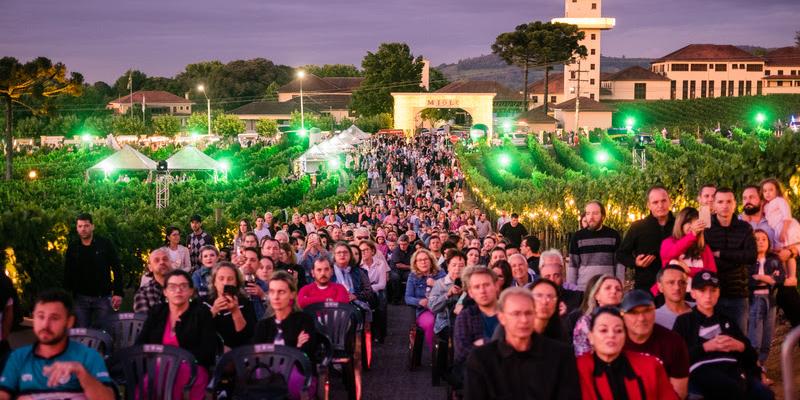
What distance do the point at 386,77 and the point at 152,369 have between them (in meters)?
122

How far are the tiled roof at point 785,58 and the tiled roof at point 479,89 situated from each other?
33868mm

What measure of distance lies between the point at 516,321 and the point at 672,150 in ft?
160

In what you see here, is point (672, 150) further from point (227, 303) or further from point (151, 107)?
point (151, 107)

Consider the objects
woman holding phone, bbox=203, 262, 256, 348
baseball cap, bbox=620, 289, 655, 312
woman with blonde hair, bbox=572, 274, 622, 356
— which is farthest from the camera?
woman holding phone, bbox=203, 262, 256, 348

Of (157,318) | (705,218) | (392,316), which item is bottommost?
(392,316)

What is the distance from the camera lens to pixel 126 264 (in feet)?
57.0

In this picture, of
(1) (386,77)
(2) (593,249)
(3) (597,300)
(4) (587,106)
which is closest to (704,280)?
(3) (597,300)

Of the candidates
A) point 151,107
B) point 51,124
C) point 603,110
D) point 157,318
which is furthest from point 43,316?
point 151,107

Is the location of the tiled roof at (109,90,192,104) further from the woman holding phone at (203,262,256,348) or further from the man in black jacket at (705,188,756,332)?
the man in black jacket at (705,188,756,332)

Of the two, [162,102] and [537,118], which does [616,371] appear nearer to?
[537,118]

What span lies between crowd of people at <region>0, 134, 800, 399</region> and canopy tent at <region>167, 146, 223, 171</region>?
89.5 feet

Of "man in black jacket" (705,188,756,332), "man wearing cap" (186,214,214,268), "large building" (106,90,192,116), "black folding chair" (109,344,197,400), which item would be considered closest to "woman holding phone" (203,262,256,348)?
"black folding chair" (109,344,197,400)

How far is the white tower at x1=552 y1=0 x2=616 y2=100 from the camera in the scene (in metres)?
129

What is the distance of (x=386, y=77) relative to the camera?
420ft
